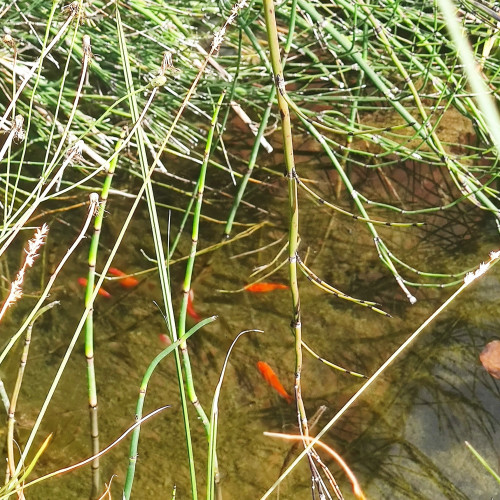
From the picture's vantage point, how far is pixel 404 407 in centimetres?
156

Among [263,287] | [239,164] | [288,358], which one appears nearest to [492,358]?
[288,358]

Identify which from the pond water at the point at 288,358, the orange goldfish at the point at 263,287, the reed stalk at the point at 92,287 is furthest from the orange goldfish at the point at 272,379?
the reed stalk at the point at 92,287

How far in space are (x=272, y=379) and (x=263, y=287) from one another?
0.30m

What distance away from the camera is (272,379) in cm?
164

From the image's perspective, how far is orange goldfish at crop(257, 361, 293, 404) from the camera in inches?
63.2

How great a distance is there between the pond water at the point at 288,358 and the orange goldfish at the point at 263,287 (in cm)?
3

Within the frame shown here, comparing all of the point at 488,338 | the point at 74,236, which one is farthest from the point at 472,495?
the point at 74,236

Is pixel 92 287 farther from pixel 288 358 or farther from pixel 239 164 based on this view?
pixel 239 164

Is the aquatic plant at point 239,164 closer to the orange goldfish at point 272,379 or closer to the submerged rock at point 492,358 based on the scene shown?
the orange goldfish at point 272,379

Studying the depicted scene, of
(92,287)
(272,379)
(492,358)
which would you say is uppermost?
(92,287)

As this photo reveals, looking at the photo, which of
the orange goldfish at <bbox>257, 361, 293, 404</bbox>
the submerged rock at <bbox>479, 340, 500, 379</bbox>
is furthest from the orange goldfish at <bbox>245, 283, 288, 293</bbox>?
the submerged rock at <bbox>479, 340, 500, 379</bbox>

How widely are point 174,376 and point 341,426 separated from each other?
1.52 feet

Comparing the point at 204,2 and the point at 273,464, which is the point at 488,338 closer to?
the point at 273,464

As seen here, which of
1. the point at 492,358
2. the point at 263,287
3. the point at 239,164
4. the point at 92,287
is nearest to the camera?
the point at 92,287
